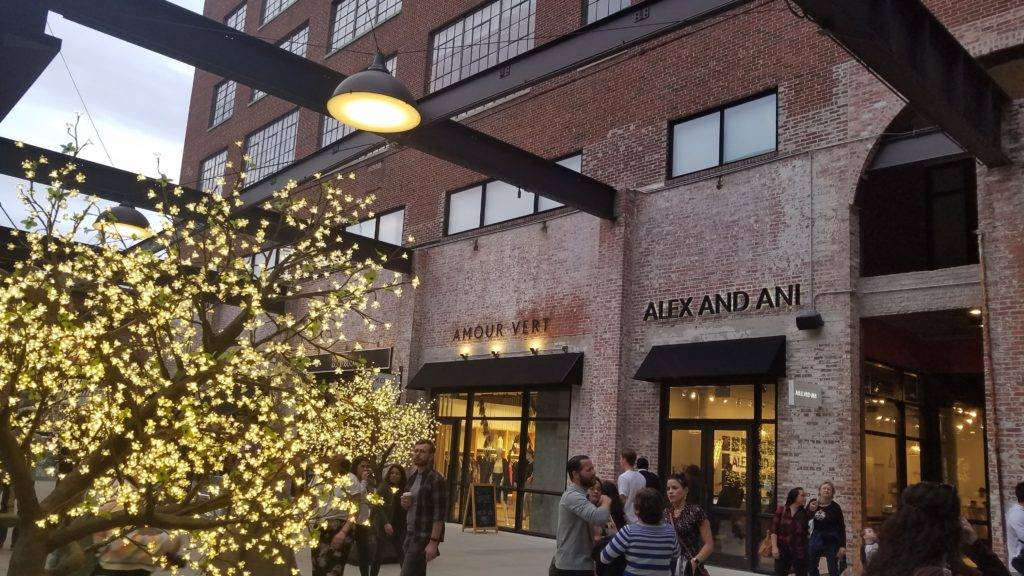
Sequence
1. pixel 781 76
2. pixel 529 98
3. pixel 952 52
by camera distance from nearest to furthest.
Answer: pixel 952 52, pixel 781 76, pixel 529 98

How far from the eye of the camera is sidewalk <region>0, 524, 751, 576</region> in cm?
1134

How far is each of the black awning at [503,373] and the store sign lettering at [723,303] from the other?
190cm

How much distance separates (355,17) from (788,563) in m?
22.1

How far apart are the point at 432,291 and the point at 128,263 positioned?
15.0 metres

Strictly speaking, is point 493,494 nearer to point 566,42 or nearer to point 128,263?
point 566,42

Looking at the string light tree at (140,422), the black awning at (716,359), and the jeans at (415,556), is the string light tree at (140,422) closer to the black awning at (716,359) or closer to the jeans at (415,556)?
the jeans at (415,556)

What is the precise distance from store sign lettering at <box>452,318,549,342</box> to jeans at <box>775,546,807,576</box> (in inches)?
303

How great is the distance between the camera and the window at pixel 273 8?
31.4m

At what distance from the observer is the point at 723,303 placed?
47.9 feet

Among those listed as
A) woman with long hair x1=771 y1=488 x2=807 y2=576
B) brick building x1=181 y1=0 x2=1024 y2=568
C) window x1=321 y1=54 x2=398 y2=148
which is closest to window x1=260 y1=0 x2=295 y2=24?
window x1=321 y1=54 x2=398 y2=148

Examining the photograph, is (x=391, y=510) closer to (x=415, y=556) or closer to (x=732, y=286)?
(x=415, y=556)

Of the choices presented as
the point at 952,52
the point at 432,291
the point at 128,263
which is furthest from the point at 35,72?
the point at 432,291

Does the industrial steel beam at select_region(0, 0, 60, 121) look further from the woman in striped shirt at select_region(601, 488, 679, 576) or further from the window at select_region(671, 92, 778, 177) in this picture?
the window at select_region(671, 92, 778, 177)

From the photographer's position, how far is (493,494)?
17.4 m
